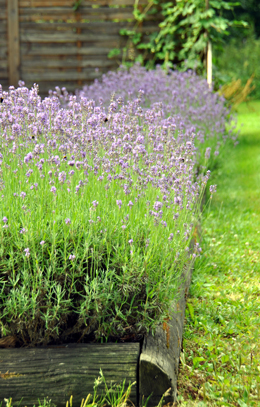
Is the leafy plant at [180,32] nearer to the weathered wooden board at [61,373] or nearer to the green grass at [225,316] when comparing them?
the green grass at [225,316]

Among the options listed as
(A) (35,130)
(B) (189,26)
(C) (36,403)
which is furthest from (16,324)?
(B) (189,26)

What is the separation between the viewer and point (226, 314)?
10.1ft

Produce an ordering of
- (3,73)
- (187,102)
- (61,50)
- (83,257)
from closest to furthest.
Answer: (83,257) → (187,102) → (61,50) → (3,73)

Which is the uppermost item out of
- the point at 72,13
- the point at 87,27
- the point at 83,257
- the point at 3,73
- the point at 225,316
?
the point at 72,13

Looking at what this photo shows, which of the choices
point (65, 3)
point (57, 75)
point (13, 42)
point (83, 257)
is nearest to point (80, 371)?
point (83, 257)

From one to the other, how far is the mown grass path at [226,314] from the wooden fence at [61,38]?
5.15 metres

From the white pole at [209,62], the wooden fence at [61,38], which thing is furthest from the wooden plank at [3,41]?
the white pole at [209,62]

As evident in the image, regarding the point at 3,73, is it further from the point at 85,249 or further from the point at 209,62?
the point at 85,249

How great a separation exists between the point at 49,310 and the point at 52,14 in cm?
856

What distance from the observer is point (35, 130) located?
2.58 m

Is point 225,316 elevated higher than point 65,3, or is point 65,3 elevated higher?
point 65,3

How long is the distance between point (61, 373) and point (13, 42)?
8.63m

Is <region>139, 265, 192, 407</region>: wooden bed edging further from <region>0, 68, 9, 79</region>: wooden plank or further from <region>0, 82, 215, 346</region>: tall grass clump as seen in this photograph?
<region>0, 68, 9, 79</region>: wooden plank

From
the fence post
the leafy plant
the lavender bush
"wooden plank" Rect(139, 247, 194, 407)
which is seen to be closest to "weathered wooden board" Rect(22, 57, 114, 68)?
the fence post
